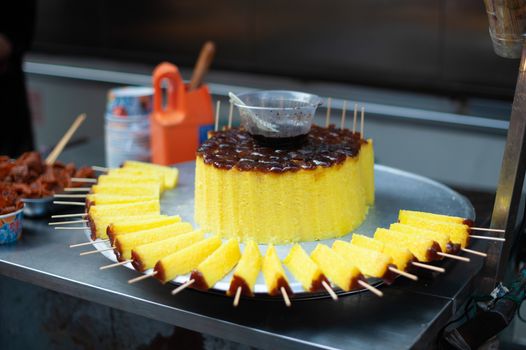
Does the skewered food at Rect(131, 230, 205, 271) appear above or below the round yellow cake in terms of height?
below

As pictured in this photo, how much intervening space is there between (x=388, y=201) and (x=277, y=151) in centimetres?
45

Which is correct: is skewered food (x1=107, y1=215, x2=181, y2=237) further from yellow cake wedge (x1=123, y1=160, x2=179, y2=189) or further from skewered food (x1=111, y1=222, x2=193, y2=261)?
yellow cake wedge (x1=123, y1=160, x2=179, y2=189)

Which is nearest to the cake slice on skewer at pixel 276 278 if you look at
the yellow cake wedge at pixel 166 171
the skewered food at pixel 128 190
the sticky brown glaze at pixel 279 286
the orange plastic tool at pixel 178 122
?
the sticky brown glaze at pixel 279 286

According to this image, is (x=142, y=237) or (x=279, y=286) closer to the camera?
(x=279, y=286)

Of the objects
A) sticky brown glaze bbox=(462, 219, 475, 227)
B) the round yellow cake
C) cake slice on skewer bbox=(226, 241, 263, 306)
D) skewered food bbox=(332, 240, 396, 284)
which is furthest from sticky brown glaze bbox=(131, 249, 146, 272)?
sticky brown glaze bbox=(462, 219, 475, 227)

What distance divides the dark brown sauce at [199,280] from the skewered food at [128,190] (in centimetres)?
62

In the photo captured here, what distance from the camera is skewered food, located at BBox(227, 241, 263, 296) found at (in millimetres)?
1606

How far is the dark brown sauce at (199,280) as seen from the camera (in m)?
1.62

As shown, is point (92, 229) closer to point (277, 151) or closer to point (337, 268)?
point (277, 151)

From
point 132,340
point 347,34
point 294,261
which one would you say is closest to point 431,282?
point 294,261

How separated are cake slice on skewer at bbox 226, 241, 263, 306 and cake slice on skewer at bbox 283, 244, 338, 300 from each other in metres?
0.08

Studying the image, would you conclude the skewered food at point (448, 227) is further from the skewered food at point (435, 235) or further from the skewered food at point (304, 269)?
the skewered food at point (304, 269)

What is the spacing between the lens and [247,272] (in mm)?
1641

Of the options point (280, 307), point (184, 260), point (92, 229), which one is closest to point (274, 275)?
point (280, 307)
